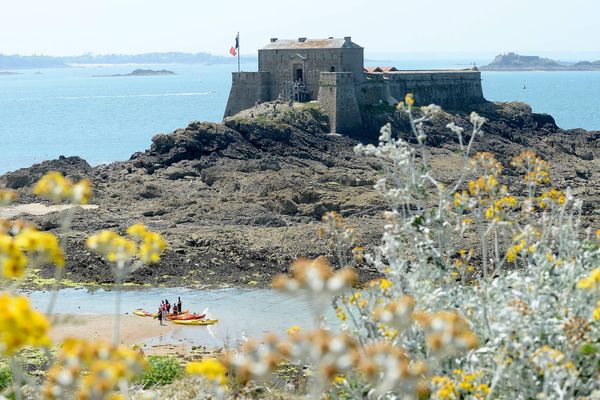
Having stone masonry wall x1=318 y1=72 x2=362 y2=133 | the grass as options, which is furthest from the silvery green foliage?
stone masonry wall x1=318 y1=72 x2=362 y2=133

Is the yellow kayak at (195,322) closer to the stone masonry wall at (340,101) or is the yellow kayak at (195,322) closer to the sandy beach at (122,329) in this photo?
the sandy beach at (122,329)

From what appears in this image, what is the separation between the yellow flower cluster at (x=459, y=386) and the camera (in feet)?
21.7

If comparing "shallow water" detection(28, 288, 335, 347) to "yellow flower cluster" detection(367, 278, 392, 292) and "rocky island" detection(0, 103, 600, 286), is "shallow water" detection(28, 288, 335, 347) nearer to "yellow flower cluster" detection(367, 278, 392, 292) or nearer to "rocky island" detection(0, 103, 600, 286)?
"rocky island" detection(0, 103, 600, 286)

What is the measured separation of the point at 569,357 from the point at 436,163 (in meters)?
35.1

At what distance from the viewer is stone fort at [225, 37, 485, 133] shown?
4541 cm

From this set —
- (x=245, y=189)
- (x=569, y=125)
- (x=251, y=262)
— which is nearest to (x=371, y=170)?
(x=245, y=189)

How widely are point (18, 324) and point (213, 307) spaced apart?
19052mm

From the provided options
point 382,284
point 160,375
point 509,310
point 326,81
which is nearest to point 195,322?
point 160,375

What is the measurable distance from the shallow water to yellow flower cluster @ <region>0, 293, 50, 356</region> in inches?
619

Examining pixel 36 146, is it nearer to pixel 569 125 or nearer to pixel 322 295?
pixel 569 125

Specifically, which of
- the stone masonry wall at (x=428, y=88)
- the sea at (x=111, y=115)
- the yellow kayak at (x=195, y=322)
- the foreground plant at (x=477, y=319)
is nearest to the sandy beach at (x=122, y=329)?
the yellow kayak at (x=195, y=322)

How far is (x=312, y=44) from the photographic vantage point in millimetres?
48156

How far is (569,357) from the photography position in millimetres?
6867

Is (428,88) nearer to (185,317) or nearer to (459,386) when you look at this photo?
(185,317)
